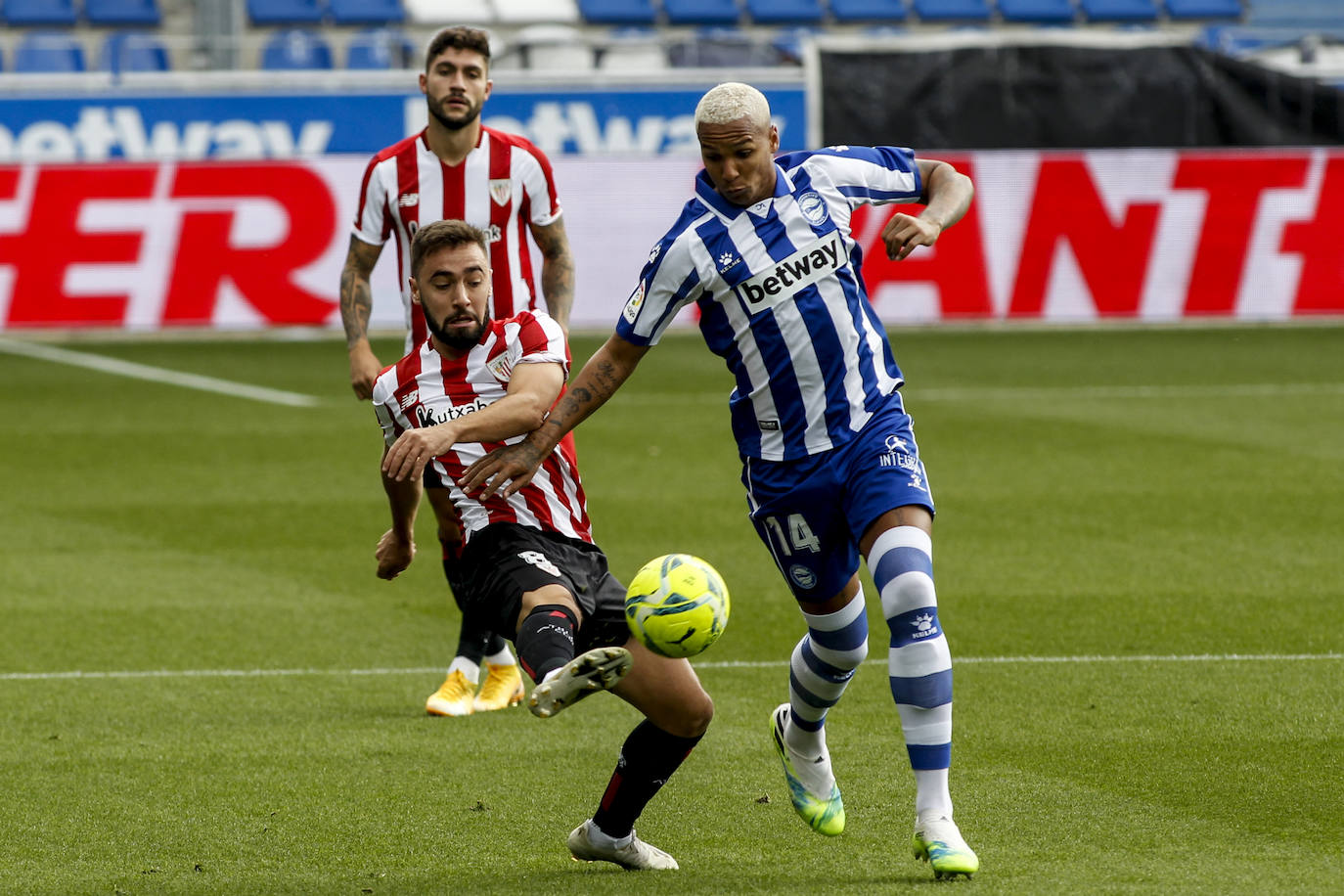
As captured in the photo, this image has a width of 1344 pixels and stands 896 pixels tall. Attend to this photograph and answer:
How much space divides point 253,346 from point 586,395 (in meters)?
15.0

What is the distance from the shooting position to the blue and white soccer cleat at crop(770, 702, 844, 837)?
5.17 meters

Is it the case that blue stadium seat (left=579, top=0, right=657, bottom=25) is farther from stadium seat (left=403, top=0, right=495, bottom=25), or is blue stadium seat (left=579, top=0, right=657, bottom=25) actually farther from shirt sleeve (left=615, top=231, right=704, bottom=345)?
shirt sleeve (left=615, top=231, right=704, bottom=345)

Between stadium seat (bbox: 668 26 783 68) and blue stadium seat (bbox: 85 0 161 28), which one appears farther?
blue stadium seat (bbox: 85 0 161 28)

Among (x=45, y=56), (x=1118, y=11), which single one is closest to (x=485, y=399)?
(x=45, y=56)

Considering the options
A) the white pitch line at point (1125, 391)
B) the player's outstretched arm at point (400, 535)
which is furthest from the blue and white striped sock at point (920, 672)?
the white pitch line at point (1125, 391)

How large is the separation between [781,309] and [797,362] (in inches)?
5.8

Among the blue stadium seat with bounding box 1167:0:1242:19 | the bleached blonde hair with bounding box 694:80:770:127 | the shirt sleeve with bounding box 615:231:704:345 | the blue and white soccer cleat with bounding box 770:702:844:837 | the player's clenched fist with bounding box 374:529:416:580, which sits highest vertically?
the bleached blonde hair with bounding box 694:80:770:127

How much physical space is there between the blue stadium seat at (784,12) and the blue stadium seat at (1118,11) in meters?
4.27

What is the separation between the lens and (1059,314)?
20.1 metres

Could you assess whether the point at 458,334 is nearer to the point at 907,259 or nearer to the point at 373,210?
the point at 373,210

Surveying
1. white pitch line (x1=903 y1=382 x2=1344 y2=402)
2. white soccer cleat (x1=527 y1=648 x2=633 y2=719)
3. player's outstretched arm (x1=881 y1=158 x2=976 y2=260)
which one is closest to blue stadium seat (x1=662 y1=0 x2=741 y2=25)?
white pitch line (x1=903 y1=382 x2=1344 y2=402)

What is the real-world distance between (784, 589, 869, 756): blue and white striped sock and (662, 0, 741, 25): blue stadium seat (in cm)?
2411

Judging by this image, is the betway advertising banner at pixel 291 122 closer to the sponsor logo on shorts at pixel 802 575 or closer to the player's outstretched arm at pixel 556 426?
the player's outstretched arm at pixel 556 426

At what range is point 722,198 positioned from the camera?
5.21 meters
